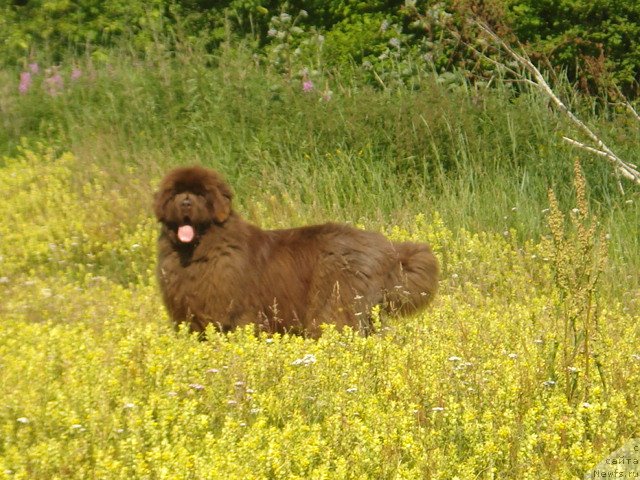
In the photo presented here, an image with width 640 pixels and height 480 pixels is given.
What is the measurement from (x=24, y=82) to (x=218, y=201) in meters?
7.72

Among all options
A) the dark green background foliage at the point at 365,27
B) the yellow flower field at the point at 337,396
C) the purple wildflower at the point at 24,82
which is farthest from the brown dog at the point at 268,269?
the purple wildflower at the point at 24,82

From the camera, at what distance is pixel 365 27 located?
51.3ft

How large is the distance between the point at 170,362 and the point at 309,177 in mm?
5417

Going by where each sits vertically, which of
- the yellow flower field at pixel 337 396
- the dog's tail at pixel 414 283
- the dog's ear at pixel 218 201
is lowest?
the dog's tail at pixel 414 283

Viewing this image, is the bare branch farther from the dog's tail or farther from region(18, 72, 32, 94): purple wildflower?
region(18, 72, 32, 94): purple wildflower

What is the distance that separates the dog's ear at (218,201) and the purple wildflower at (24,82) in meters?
7.38

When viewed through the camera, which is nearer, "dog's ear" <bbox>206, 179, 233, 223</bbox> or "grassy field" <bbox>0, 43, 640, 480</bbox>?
"grassy field" <bbox>0, 43, 640, 480</bbox>

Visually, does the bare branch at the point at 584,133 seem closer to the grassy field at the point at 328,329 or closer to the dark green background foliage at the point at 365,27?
the grassy field at the point at 328,329

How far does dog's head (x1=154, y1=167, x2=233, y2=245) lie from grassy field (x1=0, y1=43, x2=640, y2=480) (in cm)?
64

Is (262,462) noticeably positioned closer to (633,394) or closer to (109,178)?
(633,394)

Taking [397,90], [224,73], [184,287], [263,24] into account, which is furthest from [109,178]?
[263,24]

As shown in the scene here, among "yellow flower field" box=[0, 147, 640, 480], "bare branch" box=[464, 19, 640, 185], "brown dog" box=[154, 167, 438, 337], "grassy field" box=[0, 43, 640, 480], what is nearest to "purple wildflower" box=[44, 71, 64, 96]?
"grassy field" box=[0, 43, 640, 480]

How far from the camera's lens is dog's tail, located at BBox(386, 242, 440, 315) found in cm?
785

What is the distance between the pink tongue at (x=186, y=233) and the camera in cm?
781
